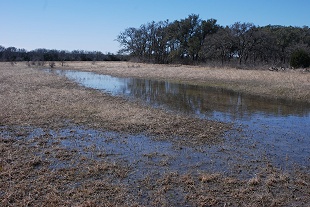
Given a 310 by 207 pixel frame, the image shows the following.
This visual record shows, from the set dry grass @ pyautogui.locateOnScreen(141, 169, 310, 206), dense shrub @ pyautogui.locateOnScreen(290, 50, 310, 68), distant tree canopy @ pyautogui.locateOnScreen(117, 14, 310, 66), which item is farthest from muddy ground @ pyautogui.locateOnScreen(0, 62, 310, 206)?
distant tree canopy @ pyautogui.locateOnScreen(117, 14, 310, 66)

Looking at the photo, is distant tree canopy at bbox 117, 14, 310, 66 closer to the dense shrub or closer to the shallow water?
the dense shrub

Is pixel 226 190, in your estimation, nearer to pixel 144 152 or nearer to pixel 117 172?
pixel 117 172

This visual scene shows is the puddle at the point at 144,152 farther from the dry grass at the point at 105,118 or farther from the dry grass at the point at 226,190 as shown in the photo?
the dry grass at the point at 105,118

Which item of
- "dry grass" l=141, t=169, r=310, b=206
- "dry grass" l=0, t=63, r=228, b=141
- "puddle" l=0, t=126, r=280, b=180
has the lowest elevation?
"dry grass" l=141, t=169, r=310, b=206

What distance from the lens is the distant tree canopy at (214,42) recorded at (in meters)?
47.3

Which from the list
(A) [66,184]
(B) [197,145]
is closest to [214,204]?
(A) [66,184]

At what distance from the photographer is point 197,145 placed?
8.45 metres

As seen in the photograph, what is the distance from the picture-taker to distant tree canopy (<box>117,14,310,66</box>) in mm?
47281

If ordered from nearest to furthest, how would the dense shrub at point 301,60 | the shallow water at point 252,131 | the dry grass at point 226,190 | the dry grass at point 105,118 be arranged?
the dry grass at point 226,190 → the shallow water at point 252,131 → the dry grass at point 105,118 → the dense shrub at point 301,60

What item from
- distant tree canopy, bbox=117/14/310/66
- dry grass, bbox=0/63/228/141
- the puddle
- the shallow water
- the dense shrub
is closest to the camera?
the puddle

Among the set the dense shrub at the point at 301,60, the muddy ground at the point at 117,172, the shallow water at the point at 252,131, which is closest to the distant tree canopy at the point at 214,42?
the dense shrub at the point at 301,60

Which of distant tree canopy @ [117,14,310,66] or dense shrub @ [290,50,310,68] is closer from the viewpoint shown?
dense shrub @ [290,50,310,68]

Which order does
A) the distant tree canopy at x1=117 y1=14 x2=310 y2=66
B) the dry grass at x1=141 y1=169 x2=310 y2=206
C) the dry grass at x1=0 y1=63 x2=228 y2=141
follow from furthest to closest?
the distant tree canopy at x1=117 y1=14 x2=310 y2=66 < the dry grass at x1=0 y1=63 x2=228 y2=141 < the dry grass at x1=141 y1=169 x2=310 y2=206

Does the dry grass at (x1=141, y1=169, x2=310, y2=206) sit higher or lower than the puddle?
lower
